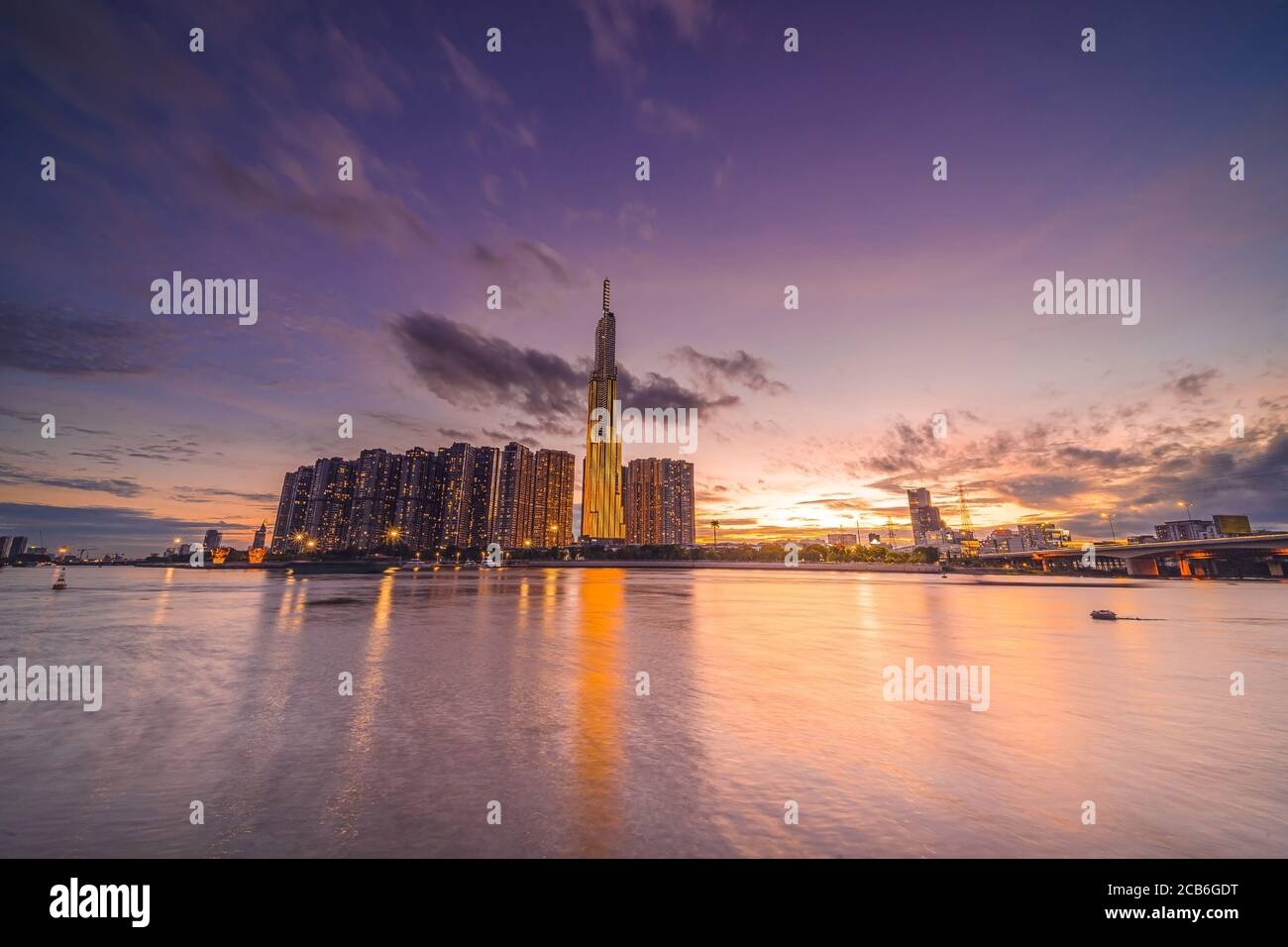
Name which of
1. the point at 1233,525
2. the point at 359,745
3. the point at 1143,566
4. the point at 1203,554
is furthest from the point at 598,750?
the point at 1233,525

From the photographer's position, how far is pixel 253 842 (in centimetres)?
595

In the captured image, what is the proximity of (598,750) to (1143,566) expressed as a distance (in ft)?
651

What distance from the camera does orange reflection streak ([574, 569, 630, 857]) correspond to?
20.6 feet

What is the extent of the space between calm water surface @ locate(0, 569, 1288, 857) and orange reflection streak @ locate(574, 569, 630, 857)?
0.19ft

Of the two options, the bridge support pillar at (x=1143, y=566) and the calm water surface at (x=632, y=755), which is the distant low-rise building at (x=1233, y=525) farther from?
the calm water surface at (x=632, y=755)

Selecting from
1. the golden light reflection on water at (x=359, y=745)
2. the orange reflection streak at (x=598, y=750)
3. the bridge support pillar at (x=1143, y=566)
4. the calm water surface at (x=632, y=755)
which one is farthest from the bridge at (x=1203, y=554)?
the golden light reflection on water at (x=359, y=745)

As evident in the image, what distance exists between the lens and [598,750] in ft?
29.7

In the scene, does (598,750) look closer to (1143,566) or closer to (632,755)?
(632,755)

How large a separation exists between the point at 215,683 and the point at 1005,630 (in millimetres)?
34335

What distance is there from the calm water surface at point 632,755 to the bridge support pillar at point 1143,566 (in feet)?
566

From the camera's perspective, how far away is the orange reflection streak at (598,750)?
628 cm

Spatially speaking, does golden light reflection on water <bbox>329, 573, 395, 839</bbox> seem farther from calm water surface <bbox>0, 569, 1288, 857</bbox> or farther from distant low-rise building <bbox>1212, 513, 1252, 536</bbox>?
distant low-rise building <bbox>1212, 513, 1252, 536</bbox>
